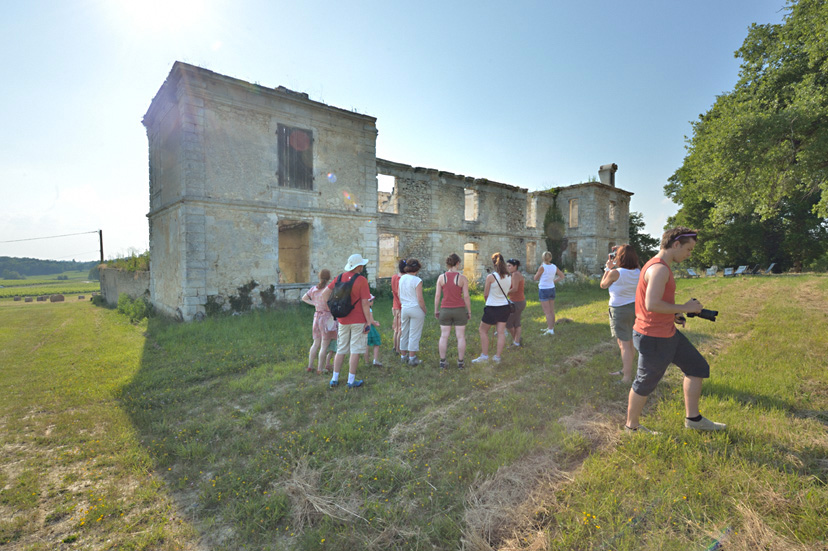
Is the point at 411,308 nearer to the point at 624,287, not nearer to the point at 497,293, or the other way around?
the point at 497,293

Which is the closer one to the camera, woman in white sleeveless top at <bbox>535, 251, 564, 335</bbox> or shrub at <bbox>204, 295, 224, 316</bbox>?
woman in white sleeveless top at <bbox>535, 251, 564, 335</bbox>

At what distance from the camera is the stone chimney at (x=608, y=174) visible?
81.0 feet

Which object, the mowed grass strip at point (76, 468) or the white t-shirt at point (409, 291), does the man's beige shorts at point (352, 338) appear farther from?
the mowed grass strip at point (76, 468)

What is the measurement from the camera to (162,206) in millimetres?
11836

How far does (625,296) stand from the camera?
4.81 m

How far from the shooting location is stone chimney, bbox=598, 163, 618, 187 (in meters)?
24.7

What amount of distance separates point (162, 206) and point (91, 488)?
36.8 feet

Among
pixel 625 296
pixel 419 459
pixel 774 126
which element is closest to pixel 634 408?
pixel 625 296

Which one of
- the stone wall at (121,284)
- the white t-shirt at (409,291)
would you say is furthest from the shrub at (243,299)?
the white t-shirt at (409,291)

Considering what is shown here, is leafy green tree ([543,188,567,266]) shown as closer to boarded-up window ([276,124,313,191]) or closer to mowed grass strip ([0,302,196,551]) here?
boarded-up window ([276,124,313,191])

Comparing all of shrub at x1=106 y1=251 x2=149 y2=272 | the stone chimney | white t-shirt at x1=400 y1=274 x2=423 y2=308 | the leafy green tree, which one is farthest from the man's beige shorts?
the stone chimney

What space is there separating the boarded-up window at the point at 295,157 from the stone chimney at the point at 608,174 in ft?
68.7

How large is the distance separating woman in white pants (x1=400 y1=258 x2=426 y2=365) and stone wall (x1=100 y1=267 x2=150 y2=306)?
12938mm

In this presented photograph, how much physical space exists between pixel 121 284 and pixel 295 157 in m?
12.6
